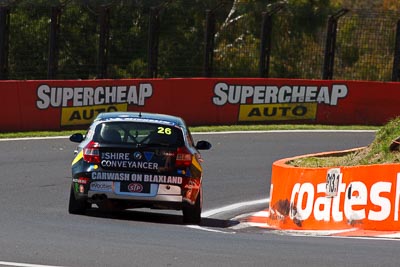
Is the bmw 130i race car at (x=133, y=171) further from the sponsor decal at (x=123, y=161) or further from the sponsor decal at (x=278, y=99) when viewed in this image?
the sponsor decal at (x=278, y=99)

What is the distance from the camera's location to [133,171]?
14.7 m

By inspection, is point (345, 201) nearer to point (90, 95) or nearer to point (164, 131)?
point (164, 131)

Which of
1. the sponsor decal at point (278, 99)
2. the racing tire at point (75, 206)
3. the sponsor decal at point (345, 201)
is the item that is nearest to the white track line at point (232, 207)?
the sponsor decal at point (345, 201)

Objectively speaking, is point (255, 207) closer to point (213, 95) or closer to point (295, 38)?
point (213, 95)

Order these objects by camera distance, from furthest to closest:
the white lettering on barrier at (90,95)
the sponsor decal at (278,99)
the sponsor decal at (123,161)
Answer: the sponsor decal at (278,99), the white lettering on barrier at (90,95), the sponsor decal at (123,161)

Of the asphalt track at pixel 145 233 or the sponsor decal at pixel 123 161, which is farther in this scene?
the sponsor decal at pixel 123 161

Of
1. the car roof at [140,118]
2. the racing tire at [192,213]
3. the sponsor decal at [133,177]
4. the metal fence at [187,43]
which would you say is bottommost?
the racing tire at [192,213]

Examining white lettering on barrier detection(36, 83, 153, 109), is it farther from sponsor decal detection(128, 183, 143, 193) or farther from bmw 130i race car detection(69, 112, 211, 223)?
sponsor decal detection(128, 183, 143, 193)

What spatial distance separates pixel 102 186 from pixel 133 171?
445 mm

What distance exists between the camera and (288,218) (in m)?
15.4

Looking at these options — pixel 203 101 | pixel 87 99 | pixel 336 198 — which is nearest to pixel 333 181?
pixel 336 198

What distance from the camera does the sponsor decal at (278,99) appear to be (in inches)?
1160

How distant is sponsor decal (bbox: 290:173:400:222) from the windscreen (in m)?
1.77

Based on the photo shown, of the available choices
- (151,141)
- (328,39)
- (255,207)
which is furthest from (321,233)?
(328,39)
